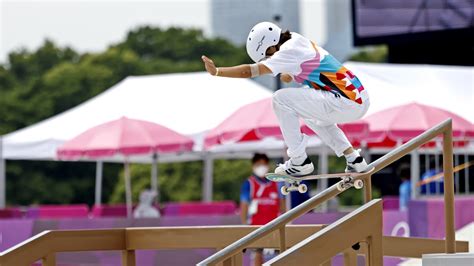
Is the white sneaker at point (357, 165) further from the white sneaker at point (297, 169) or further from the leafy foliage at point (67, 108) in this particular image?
the leafy foliage at point (67, 108)

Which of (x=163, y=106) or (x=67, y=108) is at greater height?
(x=163, y=106)

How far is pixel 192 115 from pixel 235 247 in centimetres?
1456

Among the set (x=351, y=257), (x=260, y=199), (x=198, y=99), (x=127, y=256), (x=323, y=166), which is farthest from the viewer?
(x=323, y=166)

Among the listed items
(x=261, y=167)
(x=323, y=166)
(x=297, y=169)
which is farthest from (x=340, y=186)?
(x=323, y=166)

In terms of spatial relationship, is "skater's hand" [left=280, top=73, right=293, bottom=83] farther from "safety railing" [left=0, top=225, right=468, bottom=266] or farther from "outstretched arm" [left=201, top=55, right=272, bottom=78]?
"safety railing" [left=0, top=225, right=468, bottom=266]

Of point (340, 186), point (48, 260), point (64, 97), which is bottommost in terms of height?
point (64, 97)

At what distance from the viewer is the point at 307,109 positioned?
9.36 m

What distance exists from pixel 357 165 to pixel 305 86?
76 cm

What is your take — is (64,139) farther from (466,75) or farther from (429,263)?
(429,263)

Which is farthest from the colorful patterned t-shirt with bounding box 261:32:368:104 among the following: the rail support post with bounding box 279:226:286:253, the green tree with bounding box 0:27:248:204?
the green tree with bounding box 0:27:248:204

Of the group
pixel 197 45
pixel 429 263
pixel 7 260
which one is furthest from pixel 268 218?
pixel 197 45

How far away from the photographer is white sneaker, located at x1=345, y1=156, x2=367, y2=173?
9242mm

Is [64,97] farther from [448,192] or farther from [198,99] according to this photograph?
[448,192]

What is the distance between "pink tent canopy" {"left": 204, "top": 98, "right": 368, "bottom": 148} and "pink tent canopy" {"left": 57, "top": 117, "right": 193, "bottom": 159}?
143 cm
